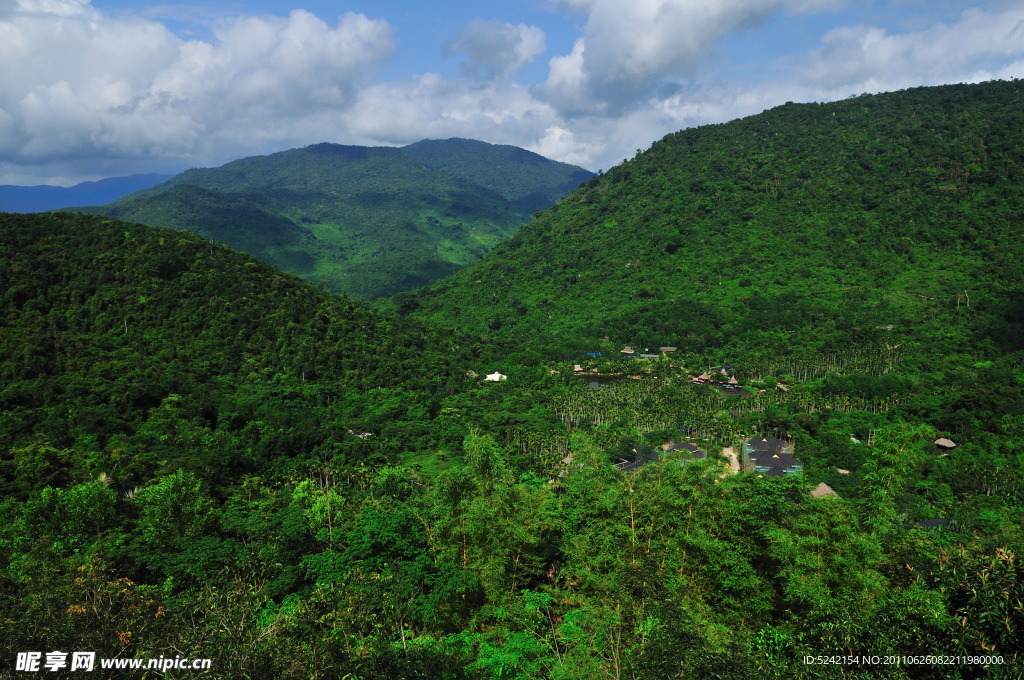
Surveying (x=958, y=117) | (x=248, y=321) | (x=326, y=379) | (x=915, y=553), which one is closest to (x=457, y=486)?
(x=915, y=553)

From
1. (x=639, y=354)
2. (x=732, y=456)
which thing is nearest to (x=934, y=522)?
(x=732, y=456)

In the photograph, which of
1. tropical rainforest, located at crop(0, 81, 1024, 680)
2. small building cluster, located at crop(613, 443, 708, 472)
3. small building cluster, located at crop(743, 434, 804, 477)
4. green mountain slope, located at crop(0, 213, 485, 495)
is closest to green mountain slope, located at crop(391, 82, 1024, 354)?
tropical rainforest, located at crop(0, 81, 1024, 680)

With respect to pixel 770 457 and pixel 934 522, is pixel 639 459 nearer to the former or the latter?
pixel 770 457

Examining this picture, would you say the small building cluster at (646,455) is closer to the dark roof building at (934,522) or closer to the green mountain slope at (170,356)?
the dark roof building at (934,522)

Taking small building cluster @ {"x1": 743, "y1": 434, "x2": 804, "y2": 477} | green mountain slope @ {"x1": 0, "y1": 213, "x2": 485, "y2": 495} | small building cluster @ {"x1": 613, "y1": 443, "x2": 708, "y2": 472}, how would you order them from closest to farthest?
green mountain slope @ {"x1": 0, "y1": 213, "x2": 485, "y2": 495}
small building cluster @ {"x1": 743, "y1": 434, "x2": 804, "y2": 477}
small building cluster @ {"x1": 613, "y1": 443, "x2": 708, "y2": 472}

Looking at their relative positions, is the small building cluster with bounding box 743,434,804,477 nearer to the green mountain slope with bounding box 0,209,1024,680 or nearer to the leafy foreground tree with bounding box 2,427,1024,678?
the green mountain slope with bounding box 0,209,1024,680

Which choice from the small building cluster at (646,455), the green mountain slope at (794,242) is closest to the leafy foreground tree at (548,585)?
the small building cluster at (646,455)
